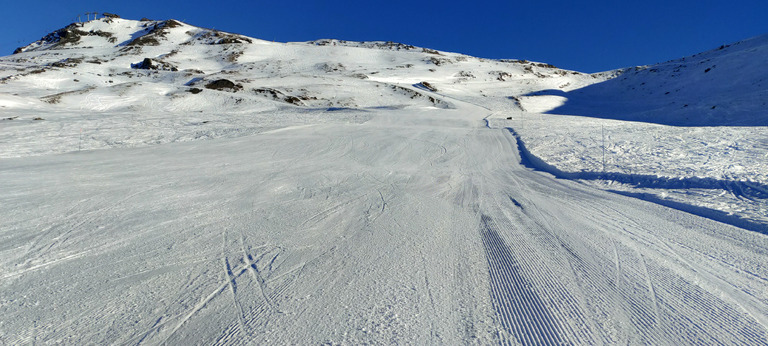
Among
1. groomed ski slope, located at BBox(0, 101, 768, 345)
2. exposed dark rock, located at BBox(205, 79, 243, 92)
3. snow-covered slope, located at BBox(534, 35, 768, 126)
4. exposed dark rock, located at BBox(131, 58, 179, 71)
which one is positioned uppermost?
exposed dark rock, located at BBox(131, 58, 179, 71)

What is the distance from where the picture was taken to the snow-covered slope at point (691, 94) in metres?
20.8

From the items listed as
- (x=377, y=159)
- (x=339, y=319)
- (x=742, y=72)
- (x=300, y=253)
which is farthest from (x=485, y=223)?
(x=742, y=72)

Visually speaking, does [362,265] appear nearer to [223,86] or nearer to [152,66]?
[223,86]

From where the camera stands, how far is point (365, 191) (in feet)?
21.7

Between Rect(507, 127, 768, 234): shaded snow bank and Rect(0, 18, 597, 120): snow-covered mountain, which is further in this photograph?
Rect(0, 18, 597, 120): snow-covered mountain

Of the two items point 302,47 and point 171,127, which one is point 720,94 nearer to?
point 171,127

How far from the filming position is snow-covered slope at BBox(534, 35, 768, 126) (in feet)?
68.3

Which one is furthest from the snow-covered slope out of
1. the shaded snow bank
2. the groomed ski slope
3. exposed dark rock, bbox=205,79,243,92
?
exposed dark rock, bbox=205,79,243,92

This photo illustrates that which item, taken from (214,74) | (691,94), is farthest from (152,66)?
(691,94)

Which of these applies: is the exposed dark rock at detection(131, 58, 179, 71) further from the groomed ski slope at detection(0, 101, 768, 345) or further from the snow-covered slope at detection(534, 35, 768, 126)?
the groomed ski slope at detection(0, 101, 768, 345)

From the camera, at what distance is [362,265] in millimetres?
3547

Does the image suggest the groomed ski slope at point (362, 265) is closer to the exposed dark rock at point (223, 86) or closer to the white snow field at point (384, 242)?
the white snow field at point (384, 242)

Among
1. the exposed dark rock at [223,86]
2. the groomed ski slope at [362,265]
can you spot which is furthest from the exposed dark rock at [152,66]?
the groomed ski slope at [362,265]

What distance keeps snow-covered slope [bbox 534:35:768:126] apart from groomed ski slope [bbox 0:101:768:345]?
1931 cm
